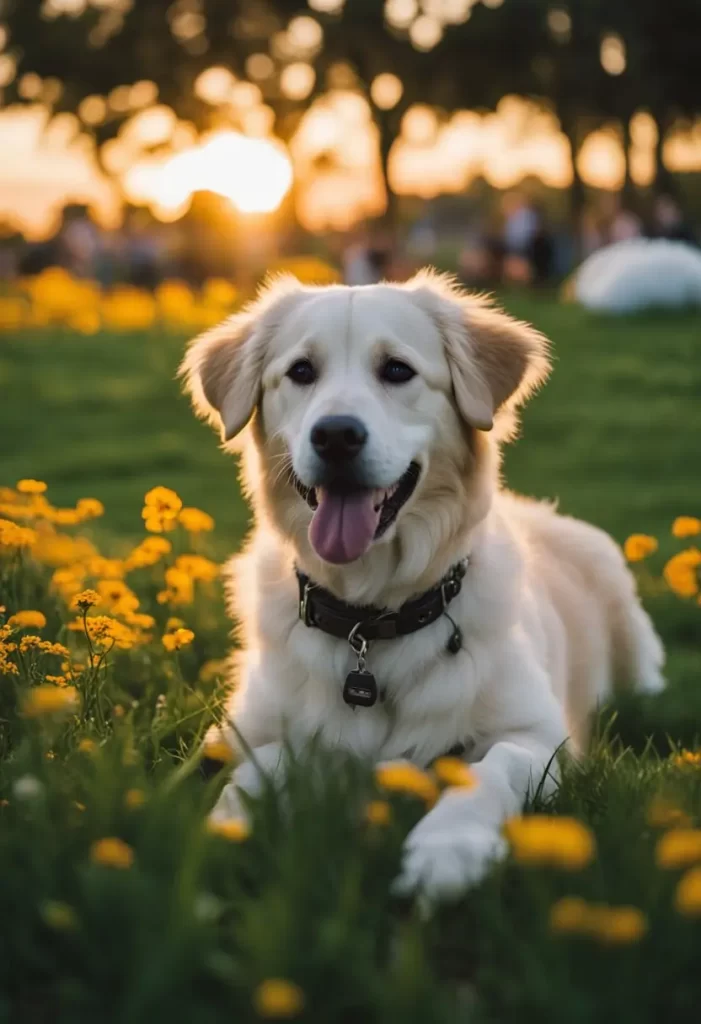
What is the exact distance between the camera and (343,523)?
334 centimetres

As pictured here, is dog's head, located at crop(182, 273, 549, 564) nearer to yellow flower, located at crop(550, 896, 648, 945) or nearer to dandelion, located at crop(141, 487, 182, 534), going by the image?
dandelion, located at crop(141, 487, 182, 534)

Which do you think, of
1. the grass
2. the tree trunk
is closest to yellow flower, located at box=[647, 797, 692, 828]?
the grass

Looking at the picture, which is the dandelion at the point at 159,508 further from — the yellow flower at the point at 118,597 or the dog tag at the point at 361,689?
the dog tag at the point at 361,689

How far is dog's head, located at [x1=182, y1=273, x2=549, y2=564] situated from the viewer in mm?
3297

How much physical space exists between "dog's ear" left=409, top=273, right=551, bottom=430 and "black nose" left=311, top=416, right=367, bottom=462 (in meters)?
0.45

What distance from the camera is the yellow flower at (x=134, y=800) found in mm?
2412

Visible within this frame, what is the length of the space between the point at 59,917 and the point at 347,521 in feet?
5.03

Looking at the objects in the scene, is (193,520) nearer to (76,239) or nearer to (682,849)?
(682,849)

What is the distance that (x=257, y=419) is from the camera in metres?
3.85

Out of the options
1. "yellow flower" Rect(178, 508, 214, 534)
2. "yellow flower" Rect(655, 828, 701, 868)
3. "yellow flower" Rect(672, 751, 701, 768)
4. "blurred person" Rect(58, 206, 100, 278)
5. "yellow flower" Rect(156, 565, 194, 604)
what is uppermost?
"yellow flower" Rect(655, 828, 701, 868)

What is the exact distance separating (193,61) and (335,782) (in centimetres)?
3071

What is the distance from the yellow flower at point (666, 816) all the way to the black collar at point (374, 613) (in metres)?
1.02

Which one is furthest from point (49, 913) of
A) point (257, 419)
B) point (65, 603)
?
point (65, 603)

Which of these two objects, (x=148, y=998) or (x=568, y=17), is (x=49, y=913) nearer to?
(x=148, y=998)
